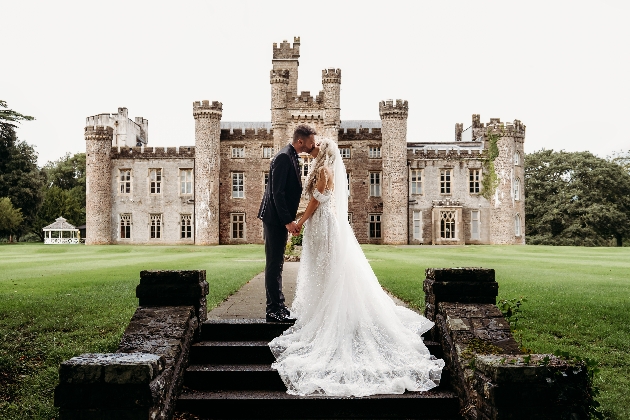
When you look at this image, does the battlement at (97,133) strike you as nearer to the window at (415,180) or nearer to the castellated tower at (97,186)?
the castellated tower at (97,186)

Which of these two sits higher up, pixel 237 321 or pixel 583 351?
pixel 237 321

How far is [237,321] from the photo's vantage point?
6008 mm

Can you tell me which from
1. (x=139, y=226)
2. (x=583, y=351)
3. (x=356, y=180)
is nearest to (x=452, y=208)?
(x=356, y=180)

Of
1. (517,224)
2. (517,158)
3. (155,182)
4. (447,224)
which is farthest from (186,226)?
(517,158)

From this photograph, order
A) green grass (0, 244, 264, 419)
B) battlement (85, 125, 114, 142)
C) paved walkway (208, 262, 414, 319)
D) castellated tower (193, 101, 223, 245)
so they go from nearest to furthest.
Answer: green grass (0, 244, 264, 419) → paved walkway (208, 262, 414, 319) → castellated tower (193, 101, 223, 245) → battlement (85, 125, 114, 142)

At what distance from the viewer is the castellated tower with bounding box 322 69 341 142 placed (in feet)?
129

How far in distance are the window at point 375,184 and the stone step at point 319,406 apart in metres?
36.8

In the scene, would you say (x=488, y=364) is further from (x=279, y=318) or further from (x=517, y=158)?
(x=517, y=158)

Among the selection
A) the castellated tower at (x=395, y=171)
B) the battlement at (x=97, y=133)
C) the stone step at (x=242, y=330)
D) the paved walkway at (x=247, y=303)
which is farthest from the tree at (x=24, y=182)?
the stone step at (x=242, y=330)

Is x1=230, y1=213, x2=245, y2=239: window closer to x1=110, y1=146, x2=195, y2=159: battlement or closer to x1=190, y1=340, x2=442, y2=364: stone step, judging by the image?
x1=110, y1=146, x2=195, y2=159: battlement

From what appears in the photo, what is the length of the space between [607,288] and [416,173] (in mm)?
29204

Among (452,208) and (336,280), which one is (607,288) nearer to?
(336,280)

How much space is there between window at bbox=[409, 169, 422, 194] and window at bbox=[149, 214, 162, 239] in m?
18.1

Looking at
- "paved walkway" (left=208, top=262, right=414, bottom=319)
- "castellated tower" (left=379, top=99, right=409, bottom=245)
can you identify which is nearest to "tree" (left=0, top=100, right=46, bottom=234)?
"castellated tower" (left=379, top=99, right=409, bottom=245)
